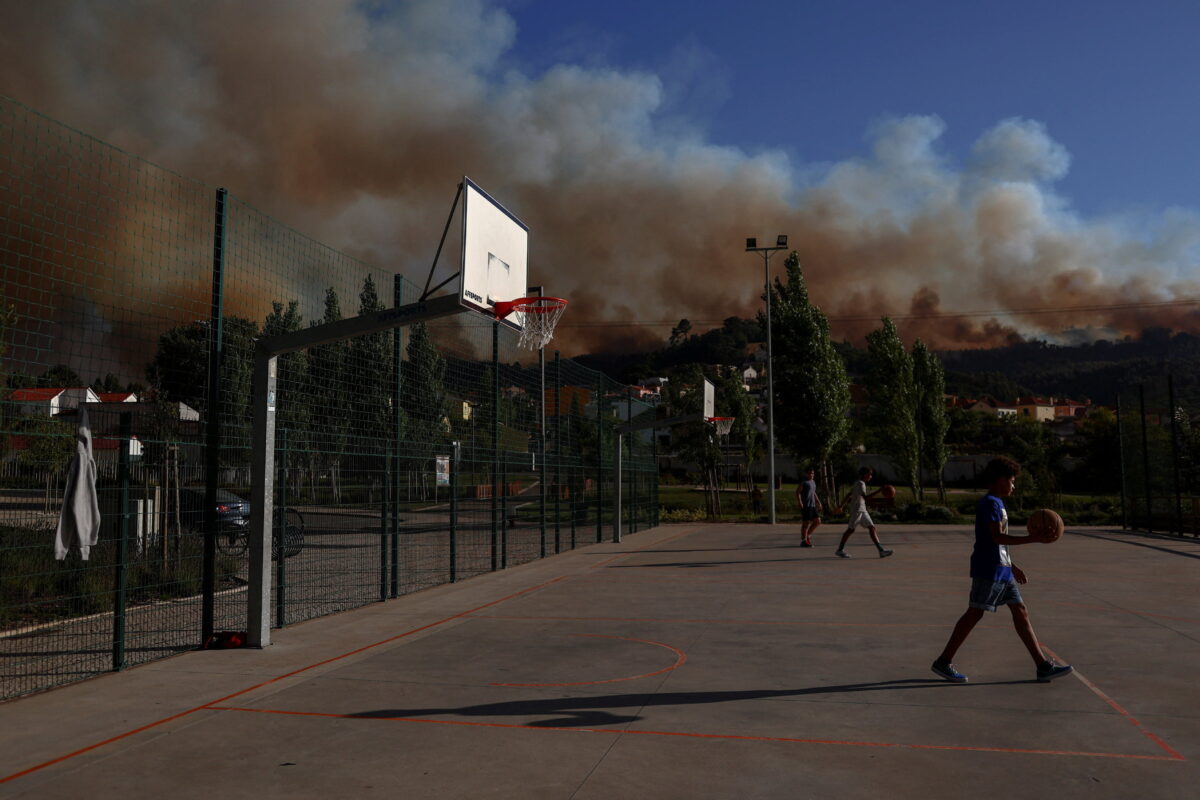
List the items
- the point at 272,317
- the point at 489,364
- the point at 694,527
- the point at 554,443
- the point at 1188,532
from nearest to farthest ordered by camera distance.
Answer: the point at 272,317, the point at 489,364, the point at 554,443, the point at 1188,532, the point at 694,527

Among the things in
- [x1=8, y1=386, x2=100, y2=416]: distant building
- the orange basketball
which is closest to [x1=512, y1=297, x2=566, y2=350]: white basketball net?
[x1=8, y1=386, x2=100, y2=416]: distant building

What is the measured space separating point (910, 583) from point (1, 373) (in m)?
13.0

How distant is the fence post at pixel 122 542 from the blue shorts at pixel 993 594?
23.8 feet

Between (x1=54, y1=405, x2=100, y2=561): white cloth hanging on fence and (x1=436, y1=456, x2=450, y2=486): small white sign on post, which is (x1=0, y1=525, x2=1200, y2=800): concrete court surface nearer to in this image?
(x1=54, y1=405, x2=100, y2=561): white cloth hanging on fence

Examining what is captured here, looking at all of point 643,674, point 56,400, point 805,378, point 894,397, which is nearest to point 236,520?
point 56,400

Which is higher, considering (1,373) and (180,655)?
(1,373)

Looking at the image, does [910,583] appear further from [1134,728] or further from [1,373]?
[1,373]

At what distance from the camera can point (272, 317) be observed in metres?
10.5

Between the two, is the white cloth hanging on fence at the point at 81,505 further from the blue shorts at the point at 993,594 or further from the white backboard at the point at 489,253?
the blue shorts at the point at 993,594

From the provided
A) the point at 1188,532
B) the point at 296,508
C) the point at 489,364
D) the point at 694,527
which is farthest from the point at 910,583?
the point at 694,527

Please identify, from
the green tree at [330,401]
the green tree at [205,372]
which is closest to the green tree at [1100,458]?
the green tree at [330,401]

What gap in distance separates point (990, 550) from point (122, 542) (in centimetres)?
749

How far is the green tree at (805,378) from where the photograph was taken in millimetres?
41625

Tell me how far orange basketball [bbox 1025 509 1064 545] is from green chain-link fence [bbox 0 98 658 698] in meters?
7.54
